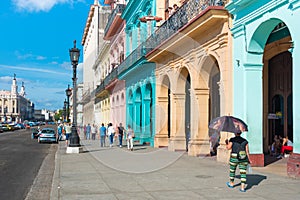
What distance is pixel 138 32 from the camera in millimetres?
25922

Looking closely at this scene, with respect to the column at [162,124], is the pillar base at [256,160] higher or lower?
lower

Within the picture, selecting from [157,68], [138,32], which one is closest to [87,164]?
[157,68]

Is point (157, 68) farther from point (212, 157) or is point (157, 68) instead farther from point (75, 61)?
point (212, 157)

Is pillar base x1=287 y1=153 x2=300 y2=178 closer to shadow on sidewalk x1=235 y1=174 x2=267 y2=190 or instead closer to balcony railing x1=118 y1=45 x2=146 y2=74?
shadow on sidewalk x1=235 y1=174 x2=267 y2=190

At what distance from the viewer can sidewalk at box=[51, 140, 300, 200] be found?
8203mm

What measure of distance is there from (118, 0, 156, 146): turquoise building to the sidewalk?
9888mm

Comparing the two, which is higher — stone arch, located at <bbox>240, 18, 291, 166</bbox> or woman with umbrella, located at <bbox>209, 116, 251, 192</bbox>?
stone arch, located at <bbox>240, 18, 291, 166</bbox>

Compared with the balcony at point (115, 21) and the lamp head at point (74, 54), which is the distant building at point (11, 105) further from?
the lamp head at point (74, 54)

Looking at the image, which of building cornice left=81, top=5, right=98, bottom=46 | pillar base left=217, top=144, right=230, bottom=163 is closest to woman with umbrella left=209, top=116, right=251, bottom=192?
pillar base left=217, top=144, right=230, bottom=163

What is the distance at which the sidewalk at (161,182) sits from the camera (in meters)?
8.20

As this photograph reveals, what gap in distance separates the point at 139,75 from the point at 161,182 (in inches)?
626

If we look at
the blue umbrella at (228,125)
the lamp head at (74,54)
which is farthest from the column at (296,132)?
the lamp head at (74,54)

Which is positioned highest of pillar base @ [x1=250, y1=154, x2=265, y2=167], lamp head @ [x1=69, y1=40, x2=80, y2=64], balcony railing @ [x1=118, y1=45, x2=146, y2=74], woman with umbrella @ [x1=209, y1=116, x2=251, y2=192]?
balcony railing @ [x1=118, y1=45, x2=146, y2=74]

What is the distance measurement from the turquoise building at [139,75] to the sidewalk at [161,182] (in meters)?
9.89
